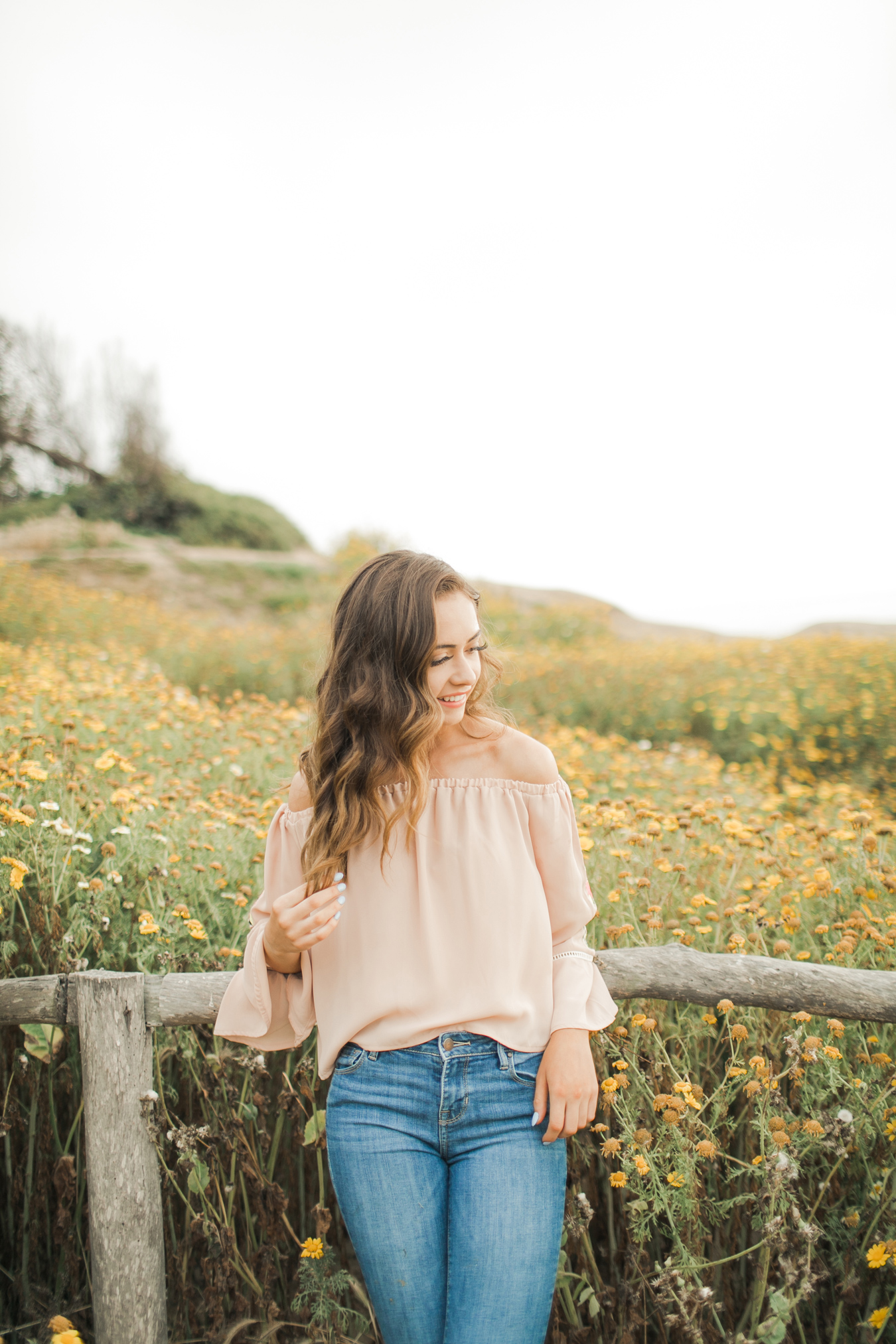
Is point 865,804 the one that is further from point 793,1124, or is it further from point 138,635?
point 138,635

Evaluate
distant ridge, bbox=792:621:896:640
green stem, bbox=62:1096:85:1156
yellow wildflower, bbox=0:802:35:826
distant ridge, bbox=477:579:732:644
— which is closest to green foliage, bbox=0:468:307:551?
distant ridge, bbox=477:579:732:644

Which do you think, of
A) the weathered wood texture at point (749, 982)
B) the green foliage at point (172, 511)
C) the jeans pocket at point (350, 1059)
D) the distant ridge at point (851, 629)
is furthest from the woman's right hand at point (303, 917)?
the green foliage at point (172, 511)

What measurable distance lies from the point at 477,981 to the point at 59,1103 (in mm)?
1389

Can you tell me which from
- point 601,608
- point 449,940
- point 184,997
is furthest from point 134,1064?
point 601,608

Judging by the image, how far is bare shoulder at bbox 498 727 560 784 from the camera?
1421 mm

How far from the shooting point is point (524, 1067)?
4.24 ft

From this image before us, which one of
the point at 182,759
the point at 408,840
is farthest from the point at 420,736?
the point at 182,759

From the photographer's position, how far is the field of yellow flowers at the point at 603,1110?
150 cm

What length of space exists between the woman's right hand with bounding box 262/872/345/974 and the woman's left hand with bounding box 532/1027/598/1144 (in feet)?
1.37

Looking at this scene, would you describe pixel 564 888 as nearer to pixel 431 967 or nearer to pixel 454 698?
pixel 431 967

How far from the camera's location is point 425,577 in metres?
1.40

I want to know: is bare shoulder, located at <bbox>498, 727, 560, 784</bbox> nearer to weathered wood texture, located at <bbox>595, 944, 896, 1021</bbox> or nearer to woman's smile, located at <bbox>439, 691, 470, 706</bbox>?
woman's smile, located at <bbox>439, 691, 470, 706</bbox>

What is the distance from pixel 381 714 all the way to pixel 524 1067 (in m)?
0.63

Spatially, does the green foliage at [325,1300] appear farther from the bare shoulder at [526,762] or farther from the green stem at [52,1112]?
the bare shoulder at [526,762]
